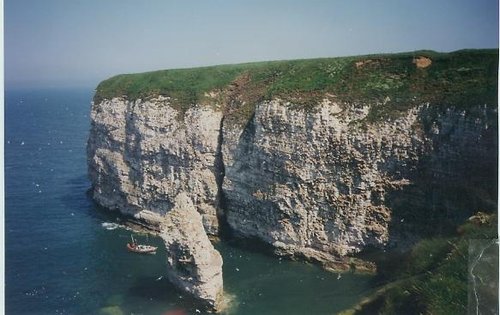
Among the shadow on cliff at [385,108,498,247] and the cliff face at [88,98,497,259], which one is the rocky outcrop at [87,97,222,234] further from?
the shadow on cliff at [385,108,498,247]

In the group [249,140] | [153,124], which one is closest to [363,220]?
[249,140]

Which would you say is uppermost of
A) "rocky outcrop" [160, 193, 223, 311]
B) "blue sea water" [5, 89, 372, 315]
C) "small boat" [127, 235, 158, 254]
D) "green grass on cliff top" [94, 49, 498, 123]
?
"green grass on cliff top" [94, 49, 498, 123]

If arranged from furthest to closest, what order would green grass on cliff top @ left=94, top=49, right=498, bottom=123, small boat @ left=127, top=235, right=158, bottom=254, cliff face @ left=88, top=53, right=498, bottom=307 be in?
small boat @ left=127, top=235, right=158, bottom=254 → green grass on cliff top @ left=94, top=49, right=498, bottom=123 → cliff face @ left=88, top=53, right=498, bottom=307

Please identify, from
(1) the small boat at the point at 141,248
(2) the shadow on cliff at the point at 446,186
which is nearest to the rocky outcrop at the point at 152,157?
(1) the small boat at the point at 141,248

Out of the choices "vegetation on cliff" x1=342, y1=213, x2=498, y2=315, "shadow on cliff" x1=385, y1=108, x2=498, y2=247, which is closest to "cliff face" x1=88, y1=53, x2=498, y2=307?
"shadow on cliff" x1=385, y1=108, x2=498, y2=247

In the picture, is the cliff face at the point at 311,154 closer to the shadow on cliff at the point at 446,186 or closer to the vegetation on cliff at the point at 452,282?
the shadow on cliff at the point at 446,186

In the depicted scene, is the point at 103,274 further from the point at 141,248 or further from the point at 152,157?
the point at 152,157

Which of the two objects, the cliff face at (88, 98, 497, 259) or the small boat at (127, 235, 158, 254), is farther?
the small boat at (127, 235, 158, 254)
